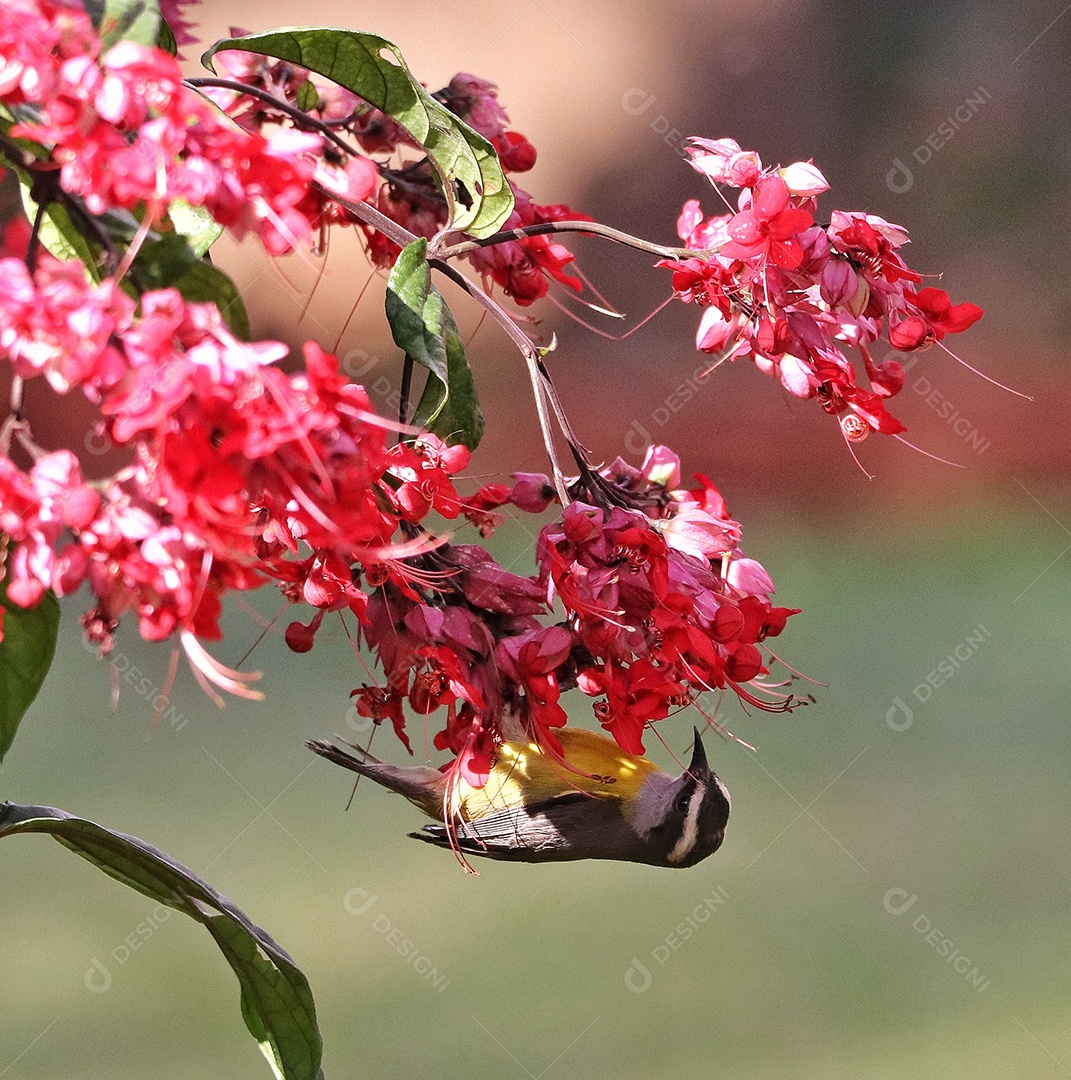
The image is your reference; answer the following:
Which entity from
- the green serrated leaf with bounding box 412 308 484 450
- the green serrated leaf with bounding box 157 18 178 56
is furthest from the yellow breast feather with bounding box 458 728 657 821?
the green serrated leaf with bounding box 157 18 178 56

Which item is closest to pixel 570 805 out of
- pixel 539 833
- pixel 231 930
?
pixel 539 833

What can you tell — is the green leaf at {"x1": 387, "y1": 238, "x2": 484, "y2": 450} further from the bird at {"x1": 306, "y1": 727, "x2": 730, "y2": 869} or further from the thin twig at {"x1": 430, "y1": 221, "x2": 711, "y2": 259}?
the bird at {"x1": 306, "y1": 727, "x2": 730, "y2": 869}

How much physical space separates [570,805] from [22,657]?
8.9 inches

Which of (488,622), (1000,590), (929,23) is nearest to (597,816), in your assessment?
(488,622)

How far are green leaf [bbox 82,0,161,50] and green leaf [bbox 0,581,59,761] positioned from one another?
0.40 ft

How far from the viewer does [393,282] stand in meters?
0.31

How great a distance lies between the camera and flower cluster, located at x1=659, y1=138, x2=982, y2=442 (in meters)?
0.33

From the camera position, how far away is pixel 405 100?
33 centimetres

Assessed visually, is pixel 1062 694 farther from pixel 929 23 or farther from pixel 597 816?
pixel 597 816

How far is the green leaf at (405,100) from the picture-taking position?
31cm

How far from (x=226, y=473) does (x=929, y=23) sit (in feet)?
7.33

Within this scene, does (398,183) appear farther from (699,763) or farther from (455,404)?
(699,763)

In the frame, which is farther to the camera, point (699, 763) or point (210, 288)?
point (699, 763)

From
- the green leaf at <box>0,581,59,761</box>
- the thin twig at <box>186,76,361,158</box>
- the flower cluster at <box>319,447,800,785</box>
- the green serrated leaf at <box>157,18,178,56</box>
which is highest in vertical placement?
the green serrated leaf at <box>157,18,178,56</box>
